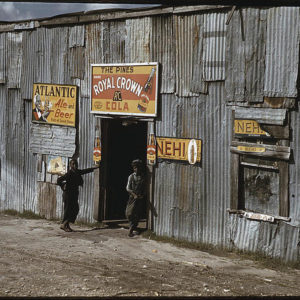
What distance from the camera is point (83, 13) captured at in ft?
39.5

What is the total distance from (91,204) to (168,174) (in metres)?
2.53

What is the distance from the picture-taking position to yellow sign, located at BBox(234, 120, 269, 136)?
9164mm

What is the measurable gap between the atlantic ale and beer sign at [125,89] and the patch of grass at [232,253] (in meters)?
2.82

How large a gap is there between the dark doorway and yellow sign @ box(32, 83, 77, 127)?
1.10 meters

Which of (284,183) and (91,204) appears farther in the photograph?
(91,204)

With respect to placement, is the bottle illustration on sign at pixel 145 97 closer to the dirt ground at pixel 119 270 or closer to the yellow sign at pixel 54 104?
the yellow sign at pixel 54 104

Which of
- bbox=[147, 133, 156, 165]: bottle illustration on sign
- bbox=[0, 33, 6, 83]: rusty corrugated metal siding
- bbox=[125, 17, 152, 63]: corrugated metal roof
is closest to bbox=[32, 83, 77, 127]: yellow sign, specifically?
bbox=[0, 33, 6, 83]: rusty corrugated metal siding

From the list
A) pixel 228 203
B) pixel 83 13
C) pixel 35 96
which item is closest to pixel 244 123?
pixel 228 203

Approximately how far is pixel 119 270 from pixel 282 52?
16.0 ft

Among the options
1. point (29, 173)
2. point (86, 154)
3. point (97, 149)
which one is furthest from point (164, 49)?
point (29, 173)

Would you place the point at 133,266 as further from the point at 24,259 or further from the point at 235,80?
the point at 235,80

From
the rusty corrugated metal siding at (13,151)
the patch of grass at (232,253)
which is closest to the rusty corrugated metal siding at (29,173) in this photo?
the rusty corrugated metal siding at (13,151)

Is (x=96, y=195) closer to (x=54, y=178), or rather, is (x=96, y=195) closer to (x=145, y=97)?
(x=54, y=178)

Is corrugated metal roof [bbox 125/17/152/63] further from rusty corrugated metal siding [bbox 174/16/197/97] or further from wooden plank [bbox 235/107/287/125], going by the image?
wooden plank [bbox 235/107/287/125]
